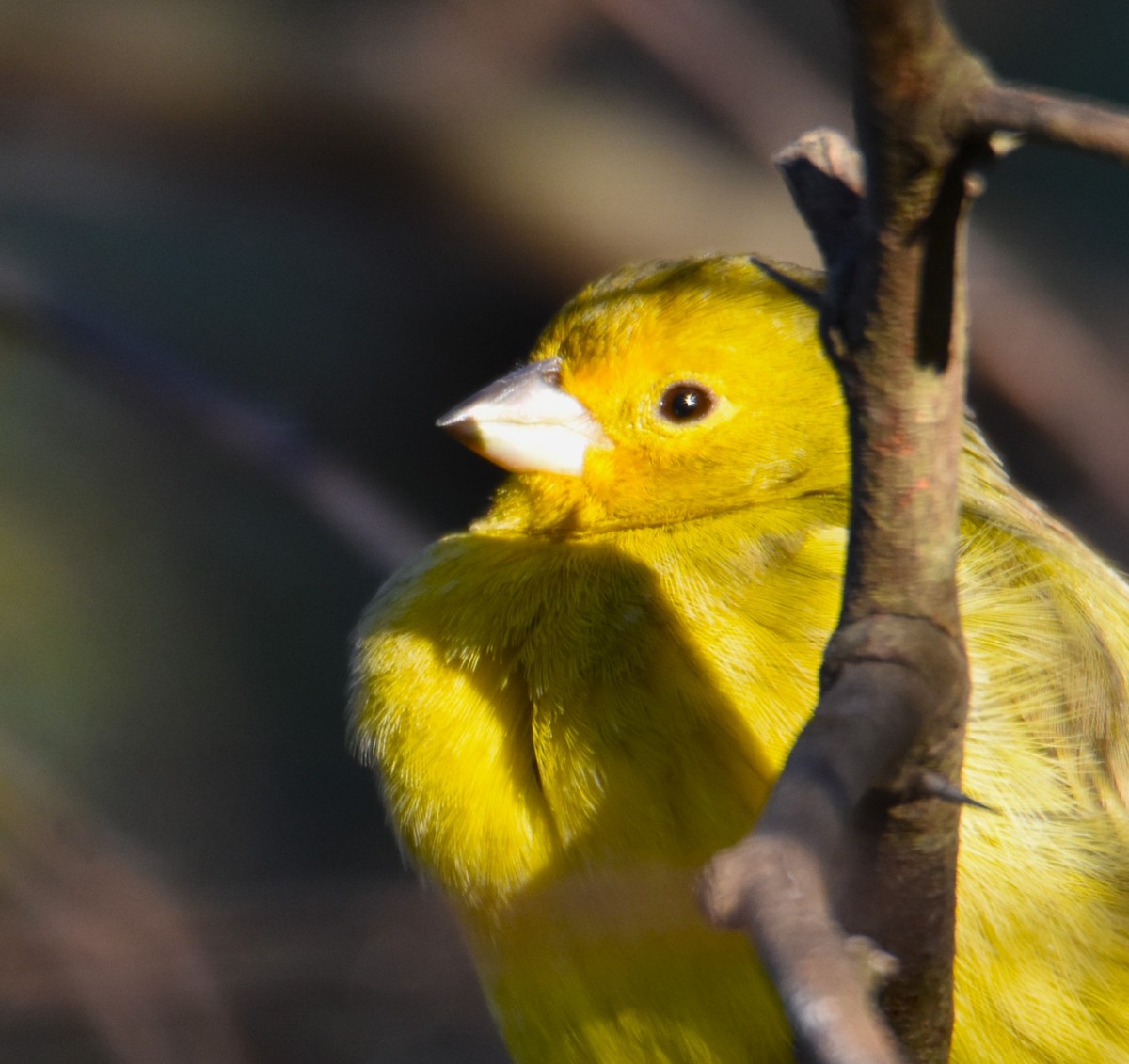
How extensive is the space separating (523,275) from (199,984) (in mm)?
2345

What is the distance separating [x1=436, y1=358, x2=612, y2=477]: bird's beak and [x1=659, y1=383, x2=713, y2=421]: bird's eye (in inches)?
4.8

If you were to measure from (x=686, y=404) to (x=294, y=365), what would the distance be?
12.3ft

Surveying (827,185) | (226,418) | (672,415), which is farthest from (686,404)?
(827,185)

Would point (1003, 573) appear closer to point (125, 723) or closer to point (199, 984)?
point (199, 984)

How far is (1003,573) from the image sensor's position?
2.82 m

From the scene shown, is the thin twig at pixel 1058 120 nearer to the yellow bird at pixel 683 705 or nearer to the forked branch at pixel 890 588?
the forked branch at pixel 890 588

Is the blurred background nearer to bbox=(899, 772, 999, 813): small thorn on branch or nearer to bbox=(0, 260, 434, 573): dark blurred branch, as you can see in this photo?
bbox=(0, 260, 434, 573): dark blurred branch

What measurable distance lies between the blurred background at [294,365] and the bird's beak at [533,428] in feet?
1.46

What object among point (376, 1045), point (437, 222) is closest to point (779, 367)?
point (437, 222)

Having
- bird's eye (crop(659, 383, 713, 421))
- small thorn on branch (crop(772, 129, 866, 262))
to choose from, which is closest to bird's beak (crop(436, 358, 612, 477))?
bird's eye (crop(659, 383, 713, 421))

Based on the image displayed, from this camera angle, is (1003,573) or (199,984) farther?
(199,984)

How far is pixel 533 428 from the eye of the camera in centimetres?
305

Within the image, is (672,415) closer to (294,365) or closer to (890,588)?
(890,588)

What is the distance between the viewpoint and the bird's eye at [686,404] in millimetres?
3033
